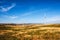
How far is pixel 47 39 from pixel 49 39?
1.18 feet

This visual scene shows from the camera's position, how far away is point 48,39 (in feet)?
72.6

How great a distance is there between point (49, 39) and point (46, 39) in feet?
1.66

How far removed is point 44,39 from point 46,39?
0.34 metres

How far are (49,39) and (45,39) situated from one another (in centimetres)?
68

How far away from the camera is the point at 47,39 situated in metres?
22.1

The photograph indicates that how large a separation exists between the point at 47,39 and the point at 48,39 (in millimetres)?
174

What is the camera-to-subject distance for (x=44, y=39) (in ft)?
72.1

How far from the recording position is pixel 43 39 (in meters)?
22.1

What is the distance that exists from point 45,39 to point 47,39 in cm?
39

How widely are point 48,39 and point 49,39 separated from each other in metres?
0.24

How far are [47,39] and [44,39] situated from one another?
547mm

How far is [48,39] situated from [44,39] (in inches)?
28.3
